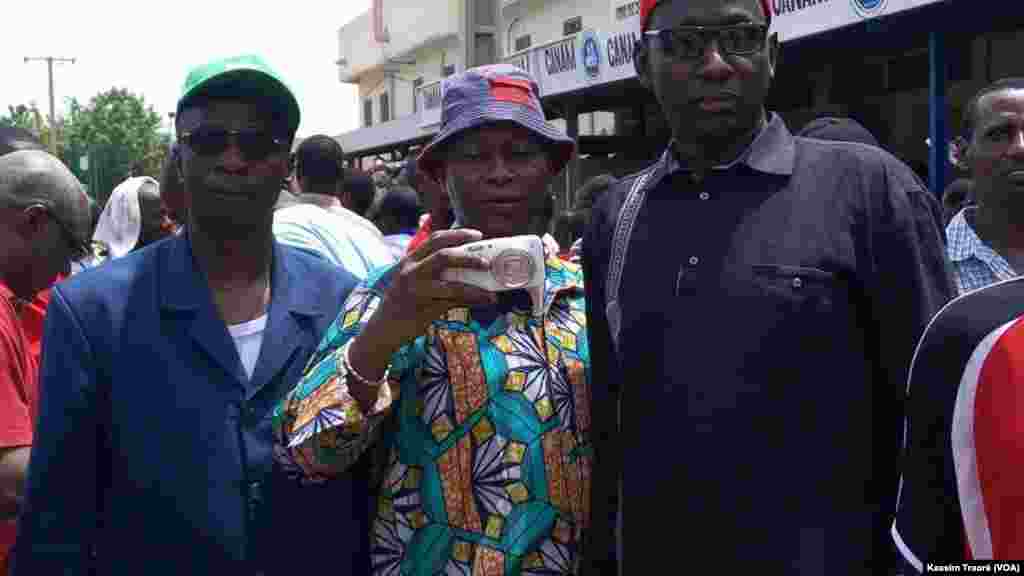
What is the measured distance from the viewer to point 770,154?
216 centimetres

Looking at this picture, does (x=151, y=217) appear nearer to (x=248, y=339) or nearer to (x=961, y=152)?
(x=248, y=339)

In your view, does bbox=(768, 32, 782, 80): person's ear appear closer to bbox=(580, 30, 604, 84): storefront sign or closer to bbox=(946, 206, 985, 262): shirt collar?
bbox=(946, 206, 985, 262): shirt collar

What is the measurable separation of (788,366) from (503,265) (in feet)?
1.76

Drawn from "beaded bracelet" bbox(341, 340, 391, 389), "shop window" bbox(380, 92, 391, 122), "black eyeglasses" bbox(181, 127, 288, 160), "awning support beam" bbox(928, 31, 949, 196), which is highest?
"shop window" bbox(380, 92, 391, 122)

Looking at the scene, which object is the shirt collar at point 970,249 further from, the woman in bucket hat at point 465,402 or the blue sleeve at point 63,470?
the blue sleeve at point 63,470

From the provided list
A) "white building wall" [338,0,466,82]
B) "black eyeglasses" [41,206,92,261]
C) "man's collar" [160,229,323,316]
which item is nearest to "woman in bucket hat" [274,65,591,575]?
"man's collar" [160,229,323,316]

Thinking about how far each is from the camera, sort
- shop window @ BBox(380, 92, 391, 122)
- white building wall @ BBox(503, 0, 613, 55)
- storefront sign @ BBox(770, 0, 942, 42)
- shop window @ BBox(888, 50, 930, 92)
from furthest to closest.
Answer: shop window @ BBox(380, 92, 391, 122) → white building wall @ BBox(503, 0, 613, 55) → shop window @ BBox(888, 50, 930, 92) → storefront sign @ BBox(770, 0, 942, 42)

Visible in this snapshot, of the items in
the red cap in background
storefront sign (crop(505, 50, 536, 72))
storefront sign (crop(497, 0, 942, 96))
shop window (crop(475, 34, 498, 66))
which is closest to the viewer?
the red cap in background

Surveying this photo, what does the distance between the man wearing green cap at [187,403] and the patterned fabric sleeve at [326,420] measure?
8cm

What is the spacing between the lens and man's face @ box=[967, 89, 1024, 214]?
11.2 ft

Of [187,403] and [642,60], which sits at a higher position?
[642,60]

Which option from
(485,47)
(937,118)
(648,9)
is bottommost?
(648,9)

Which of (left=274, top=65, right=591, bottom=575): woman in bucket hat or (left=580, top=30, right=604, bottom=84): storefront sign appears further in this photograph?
(left=580, top=30, right=604, bottom=84): storefront sign

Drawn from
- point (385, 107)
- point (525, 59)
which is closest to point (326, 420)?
point (525, 59)
